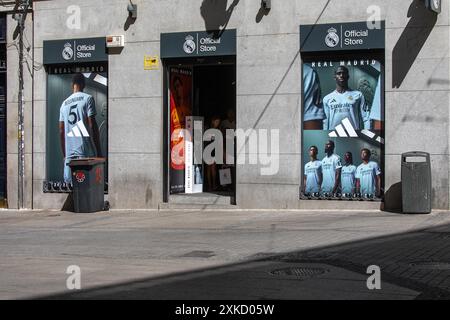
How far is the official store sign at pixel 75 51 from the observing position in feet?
57.1

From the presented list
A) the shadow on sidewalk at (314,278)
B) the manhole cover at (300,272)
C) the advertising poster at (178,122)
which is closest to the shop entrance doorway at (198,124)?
the advertising poster at (178,122)

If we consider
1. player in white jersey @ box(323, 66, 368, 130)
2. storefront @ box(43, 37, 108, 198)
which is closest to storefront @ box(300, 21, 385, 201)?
player in white jersey @ box(323, 66, 368, 130)

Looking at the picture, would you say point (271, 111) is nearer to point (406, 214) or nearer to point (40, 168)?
point (406, 214)

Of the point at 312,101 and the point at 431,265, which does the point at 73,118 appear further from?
the point at 431,265

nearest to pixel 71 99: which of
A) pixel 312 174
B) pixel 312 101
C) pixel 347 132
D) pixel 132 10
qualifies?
pixel 132 10

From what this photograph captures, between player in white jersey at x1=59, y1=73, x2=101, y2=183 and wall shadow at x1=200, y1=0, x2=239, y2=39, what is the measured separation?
12.2 ft

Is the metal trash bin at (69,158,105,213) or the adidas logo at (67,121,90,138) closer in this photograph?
the metal trash bin at (69,158,105,213)

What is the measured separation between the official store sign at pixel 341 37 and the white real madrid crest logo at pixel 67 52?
6124 millimetres

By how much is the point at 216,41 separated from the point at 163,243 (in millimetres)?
6513

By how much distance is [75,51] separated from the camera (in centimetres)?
1764

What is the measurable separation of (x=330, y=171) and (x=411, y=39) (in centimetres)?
339

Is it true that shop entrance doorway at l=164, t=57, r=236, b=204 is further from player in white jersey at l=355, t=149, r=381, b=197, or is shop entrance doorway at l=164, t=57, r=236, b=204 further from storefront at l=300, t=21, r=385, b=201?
player in white jersey at l=355, t=149, r=381, b=197

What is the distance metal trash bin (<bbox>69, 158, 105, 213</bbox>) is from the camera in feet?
54.0
